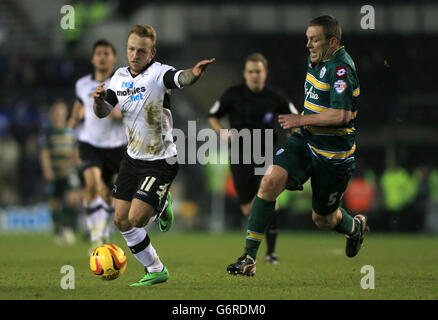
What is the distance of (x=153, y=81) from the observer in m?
6.88

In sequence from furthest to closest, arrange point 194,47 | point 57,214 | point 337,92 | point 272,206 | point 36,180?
point 194,47 < point 36,180 < point 57,214 < point 272,206 < point 337,92

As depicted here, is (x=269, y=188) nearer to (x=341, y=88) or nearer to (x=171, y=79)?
(x=341, y=88)

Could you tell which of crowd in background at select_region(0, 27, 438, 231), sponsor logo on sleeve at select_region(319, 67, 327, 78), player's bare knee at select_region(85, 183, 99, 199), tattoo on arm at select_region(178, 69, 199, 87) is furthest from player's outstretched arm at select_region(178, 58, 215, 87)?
crowd in background at select_region(0, 27, 438, 231)

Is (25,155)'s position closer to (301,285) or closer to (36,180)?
(36,180)

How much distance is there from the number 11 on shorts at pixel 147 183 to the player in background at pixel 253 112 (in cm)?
285

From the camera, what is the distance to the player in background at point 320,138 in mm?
6797

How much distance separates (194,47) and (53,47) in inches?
205

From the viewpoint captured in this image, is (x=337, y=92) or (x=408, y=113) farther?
(x=408, y=113)

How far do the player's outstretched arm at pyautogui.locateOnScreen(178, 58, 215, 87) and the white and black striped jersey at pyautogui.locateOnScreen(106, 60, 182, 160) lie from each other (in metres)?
0.29

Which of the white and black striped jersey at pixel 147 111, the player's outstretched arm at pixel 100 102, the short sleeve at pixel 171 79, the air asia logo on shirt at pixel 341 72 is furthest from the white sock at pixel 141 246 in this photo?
the air asia logo on shirt at pixel 341 72

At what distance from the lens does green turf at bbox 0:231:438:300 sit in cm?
624

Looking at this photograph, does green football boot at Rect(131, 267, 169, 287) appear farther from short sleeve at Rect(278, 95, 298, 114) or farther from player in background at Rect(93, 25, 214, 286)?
short sleeve at Rect(278, 95, 298, 114)

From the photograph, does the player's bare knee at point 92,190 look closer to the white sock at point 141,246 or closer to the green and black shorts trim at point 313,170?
the white sock at point 141,246

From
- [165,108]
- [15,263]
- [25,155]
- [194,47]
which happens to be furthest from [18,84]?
[165,108]
